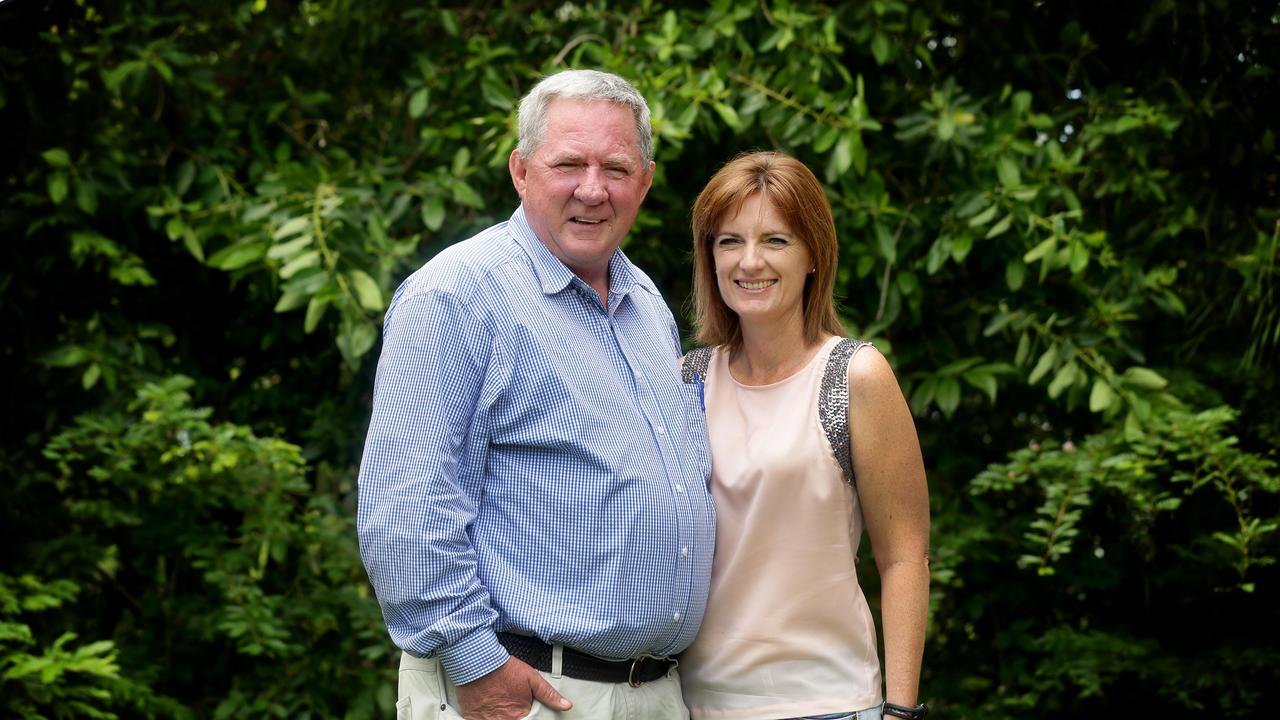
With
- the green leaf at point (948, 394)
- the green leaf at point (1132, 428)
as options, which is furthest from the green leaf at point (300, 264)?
the green leaf at point (1132, 428)

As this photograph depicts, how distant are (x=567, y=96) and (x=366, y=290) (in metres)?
1.38

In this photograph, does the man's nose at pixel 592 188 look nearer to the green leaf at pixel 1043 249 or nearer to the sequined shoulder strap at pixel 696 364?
the sequined shoulder strap at pixel 696 364

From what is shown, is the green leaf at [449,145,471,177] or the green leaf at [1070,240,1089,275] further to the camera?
the green leaf at [449,145,471,177]

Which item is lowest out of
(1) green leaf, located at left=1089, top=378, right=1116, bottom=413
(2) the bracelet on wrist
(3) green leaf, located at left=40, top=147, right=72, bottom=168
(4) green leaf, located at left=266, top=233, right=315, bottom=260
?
(2) the bracelet on wrist

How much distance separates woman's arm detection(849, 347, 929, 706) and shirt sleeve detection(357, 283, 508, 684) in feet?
2.08

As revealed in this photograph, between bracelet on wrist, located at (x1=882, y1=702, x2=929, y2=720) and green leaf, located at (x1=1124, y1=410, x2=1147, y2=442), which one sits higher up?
green leaf, located at (x1=1124, y1=410, x2=1147, y2=442)

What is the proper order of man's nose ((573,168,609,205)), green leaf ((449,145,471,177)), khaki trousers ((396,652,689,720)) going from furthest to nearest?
green leaf ((449,145,471,177)) < man's nose ((573,168,609,205)) < khaki trousers ((396,652,689,720))

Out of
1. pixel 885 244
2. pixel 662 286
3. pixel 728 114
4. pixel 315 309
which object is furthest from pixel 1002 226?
A: pixel 315 309

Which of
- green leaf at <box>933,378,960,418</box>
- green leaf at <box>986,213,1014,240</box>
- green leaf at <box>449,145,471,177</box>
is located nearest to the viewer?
green leaf at <box>986,213,1014,240</box>

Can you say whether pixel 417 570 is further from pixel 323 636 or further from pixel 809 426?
pixel 323 636

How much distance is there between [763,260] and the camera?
2.15m

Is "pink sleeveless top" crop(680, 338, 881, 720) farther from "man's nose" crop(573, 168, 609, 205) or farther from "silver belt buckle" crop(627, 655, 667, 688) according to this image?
"man's nose" crop(573, 168, 609, 205)

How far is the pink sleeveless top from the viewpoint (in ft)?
6.77

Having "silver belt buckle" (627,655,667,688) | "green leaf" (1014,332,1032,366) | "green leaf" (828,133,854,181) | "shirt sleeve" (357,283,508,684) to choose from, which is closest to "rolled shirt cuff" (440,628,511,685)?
"shirt sleeve" (357,283,508,684)
